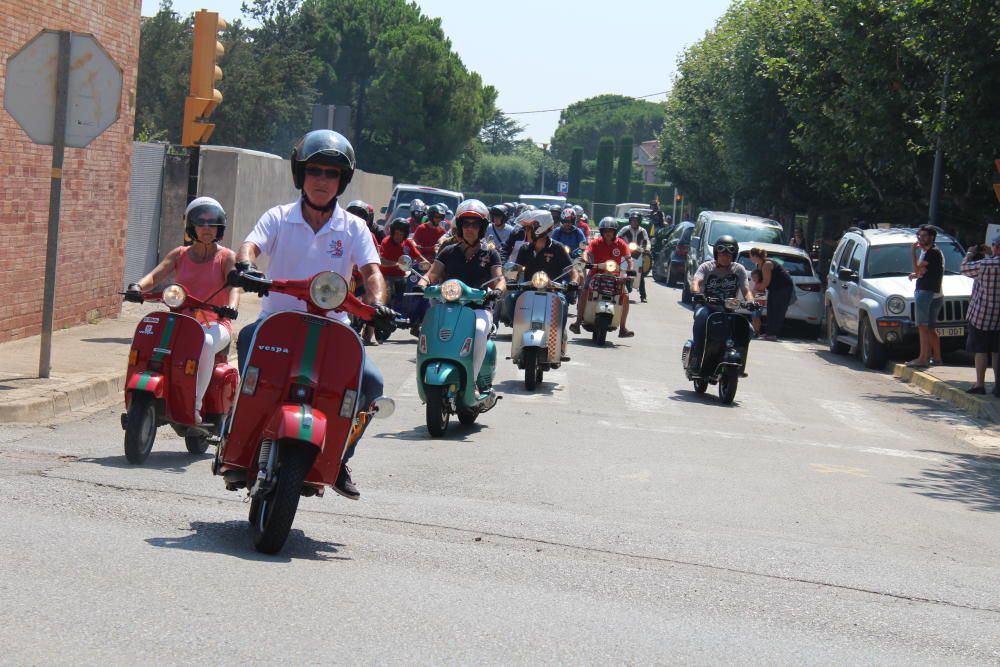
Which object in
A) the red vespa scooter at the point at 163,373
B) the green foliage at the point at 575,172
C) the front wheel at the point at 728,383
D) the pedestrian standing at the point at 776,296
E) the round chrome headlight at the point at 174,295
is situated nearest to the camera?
the red vespa scooter at the point at 163,373

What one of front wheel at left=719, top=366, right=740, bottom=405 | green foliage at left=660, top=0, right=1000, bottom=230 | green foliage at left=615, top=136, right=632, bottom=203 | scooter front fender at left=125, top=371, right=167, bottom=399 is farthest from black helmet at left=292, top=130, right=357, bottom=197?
green foliage at left=615, top=136, right=632, bottom=203

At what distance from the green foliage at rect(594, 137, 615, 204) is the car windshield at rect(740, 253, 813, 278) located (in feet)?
369

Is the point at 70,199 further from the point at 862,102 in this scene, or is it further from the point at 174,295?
the point at 862,102

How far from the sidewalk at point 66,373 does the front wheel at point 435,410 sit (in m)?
2.74

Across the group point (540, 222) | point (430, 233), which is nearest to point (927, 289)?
point (540, 222)

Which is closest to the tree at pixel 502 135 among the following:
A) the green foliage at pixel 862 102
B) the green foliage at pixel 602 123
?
the green foliage at pixel 602 123

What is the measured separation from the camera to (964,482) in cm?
1105

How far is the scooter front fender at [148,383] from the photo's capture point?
342 inches

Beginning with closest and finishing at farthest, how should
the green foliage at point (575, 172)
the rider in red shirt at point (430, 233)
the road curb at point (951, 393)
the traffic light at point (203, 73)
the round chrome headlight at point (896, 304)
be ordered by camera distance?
the traffic light at point (203, 73)
the road curb at point (951, 393)
the round chrome headlight at point (896, 304)
the rider in red shirt at point (430, 233)
the green foliage at point (575, 172)

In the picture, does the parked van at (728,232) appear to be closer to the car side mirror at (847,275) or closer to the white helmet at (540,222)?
the car side mirror at (847,275)

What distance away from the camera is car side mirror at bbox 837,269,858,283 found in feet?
70.5

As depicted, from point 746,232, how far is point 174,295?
927 inches

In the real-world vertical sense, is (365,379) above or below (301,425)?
above

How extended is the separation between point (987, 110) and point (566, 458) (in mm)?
13902
